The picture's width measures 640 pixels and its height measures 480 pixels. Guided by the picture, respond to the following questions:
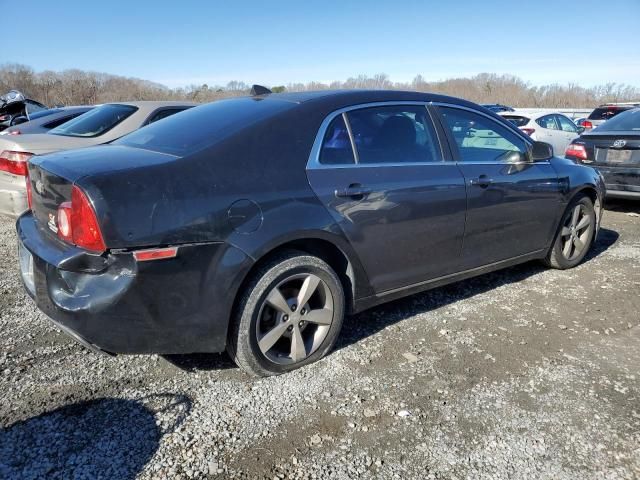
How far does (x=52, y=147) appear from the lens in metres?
5.18

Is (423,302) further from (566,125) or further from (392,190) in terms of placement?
(566,125)

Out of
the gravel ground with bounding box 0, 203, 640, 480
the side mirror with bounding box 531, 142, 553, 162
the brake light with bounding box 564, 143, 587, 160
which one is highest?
the side mirror with bounding box 531, 142, 553, 162

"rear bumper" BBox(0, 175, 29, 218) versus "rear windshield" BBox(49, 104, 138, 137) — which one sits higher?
"rear windshield" BBox(49, 104, 138, 137)

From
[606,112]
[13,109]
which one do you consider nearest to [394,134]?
[13,109]

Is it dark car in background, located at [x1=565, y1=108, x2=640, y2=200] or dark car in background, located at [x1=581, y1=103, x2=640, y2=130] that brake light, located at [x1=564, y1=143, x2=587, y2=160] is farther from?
dark car in background, located at [x1=581, y1=103, x2=640, y2=130]

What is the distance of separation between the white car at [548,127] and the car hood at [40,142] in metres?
9.73

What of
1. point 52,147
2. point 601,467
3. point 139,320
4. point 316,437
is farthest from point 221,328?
point 52,147

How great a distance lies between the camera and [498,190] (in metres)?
3.71

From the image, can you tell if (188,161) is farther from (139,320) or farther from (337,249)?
(337,249)

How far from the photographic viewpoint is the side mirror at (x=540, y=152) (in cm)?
408

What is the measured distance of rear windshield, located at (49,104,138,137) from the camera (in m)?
6.01

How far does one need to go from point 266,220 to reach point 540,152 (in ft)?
8.81

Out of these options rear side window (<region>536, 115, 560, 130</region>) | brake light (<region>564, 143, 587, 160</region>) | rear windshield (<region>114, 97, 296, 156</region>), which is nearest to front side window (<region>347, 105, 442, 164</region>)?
rear windshield (<region>114, 97, 296, 156</region>)

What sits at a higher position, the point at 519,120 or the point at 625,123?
the point at 625,123
